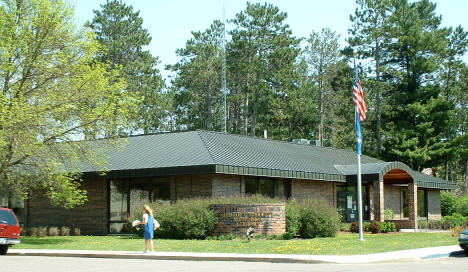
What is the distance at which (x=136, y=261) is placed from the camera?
19516 millimetres

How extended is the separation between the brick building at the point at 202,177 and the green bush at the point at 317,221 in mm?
3867

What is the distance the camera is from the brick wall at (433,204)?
152ft

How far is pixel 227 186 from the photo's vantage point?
30.2 m

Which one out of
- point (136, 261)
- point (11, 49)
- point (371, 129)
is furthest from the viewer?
point (371, 129)

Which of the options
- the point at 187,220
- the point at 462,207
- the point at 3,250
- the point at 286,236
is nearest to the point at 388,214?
the point at 462,207

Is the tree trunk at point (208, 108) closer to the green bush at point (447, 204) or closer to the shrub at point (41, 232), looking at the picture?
the green bush at point (447, 204)

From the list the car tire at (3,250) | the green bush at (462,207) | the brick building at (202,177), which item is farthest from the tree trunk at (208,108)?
the car tire at (3,250)

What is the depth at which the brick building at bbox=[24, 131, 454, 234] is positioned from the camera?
2984cm

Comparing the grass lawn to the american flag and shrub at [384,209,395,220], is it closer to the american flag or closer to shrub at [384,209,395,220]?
the american flag

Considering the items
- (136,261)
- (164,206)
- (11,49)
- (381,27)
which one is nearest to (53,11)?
(11,49)

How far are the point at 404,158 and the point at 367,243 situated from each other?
36.1 m

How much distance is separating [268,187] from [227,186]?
351 centimetres

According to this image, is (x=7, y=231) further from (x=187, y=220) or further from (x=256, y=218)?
(x=256, y=218)

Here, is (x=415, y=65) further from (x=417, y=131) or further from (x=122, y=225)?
(x=122, y=225)
